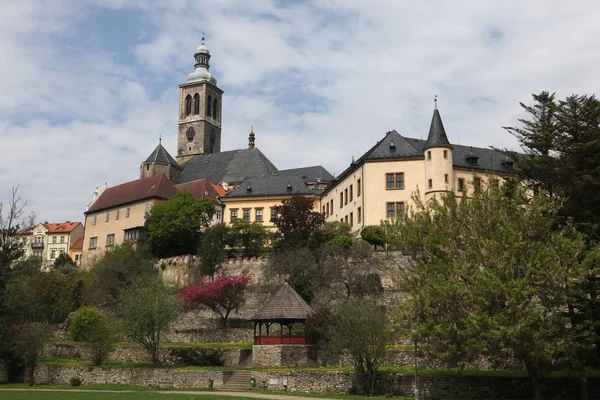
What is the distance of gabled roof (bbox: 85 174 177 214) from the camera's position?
3049 inches

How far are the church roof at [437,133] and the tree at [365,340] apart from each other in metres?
28.1

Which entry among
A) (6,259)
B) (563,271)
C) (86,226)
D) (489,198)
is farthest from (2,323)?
(86,226)

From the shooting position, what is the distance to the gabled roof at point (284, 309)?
36.5m

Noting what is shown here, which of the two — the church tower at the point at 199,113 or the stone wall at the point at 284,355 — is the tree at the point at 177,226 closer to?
the stone wall at the point at 284,355

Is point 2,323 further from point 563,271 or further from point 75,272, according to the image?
point 563,271

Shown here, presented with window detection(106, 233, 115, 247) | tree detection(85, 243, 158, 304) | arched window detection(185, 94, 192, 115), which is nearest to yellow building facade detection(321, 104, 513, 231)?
tree detection(85, 243, 158, 304)

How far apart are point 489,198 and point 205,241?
33872mm

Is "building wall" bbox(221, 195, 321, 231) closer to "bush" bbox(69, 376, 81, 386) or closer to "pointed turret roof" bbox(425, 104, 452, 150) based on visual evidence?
"pointed turret roof" bbox(425, 104, 452, 150)

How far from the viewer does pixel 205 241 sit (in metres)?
58.3

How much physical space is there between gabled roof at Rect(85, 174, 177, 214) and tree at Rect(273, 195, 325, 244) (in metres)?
27.3

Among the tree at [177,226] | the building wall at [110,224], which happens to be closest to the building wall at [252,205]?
the tree at [177,226]

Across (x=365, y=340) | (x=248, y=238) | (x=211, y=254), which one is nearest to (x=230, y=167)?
(x=248, y=238)

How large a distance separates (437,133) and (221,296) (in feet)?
79.5

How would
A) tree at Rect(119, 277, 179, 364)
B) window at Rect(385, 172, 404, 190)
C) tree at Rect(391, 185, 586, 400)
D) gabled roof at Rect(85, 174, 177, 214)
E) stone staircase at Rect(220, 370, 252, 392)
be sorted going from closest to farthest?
tree at Rect(391, 185, 586, 400) → stone staircase at Rect(220, 370, 252, 392) → tree at Rect(119, 277, 179, 364) → window at Rect(385, 172, 404, 190) → gabled roof at Rect(85, 174, 177, 214)
